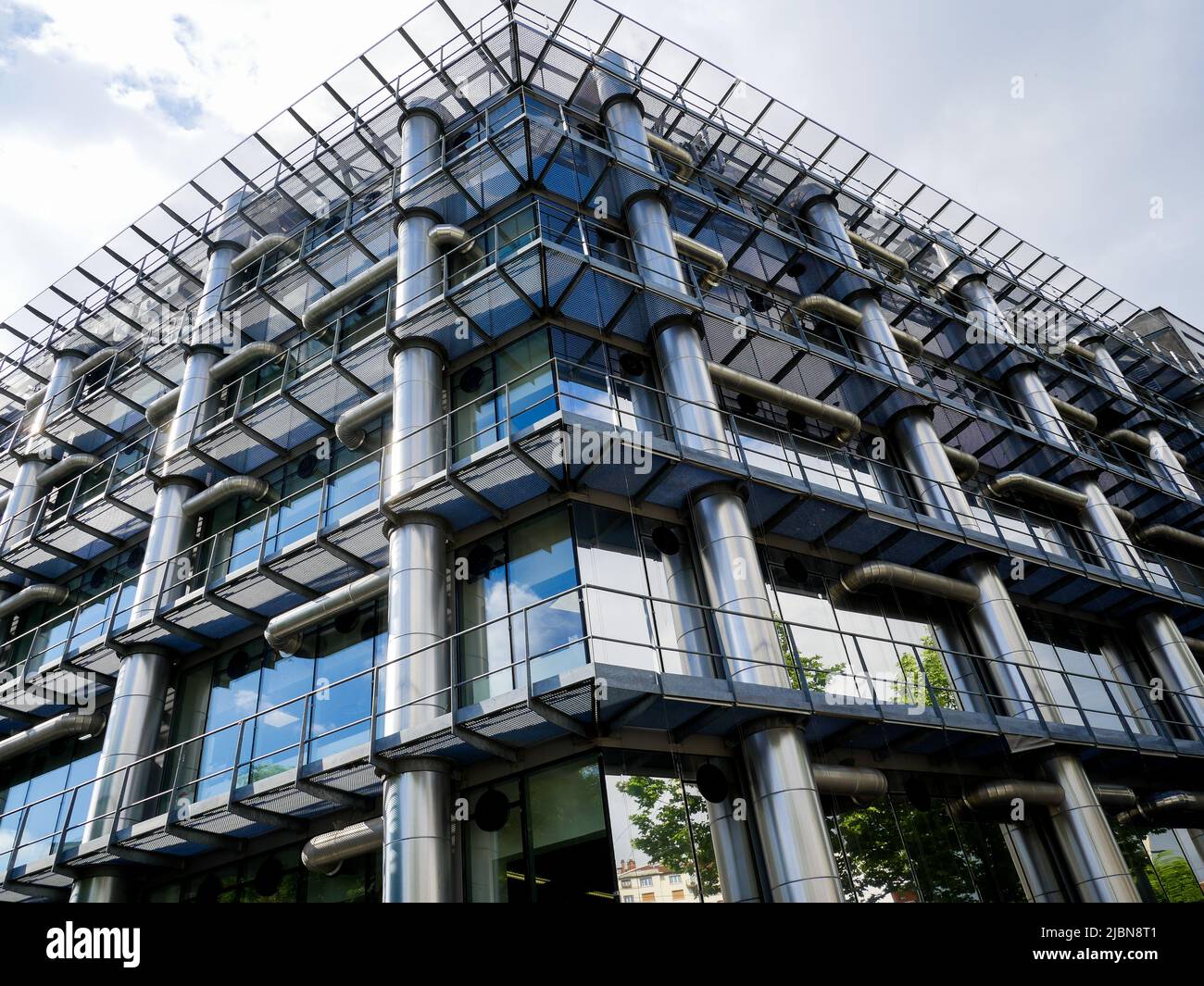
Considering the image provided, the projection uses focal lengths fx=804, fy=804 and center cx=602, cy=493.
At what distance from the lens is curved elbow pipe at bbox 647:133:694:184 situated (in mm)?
20547

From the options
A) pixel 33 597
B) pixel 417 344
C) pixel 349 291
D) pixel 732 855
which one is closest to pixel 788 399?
pixel 417 344

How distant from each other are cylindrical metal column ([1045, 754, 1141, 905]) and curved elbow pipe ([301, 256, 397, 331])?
16676 mm

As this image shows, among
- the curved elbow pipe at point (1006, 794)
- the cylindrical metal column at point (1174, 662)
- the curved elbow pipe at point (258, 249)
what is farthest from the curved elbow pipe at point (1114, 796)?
the curved elbow pipe at point (258, 249)

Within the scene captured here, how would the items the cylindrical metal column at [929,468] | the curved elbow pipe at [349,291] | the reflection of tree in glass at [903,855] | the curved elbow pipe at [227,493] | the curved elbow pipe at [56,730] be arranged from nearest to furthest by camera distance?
the reflection of tree in glass at [903,855] → the curved elbow pipe at [56,730] → the curved elbow pipe at [227,493] → the cylindrical metal column at [929,468] → the curved elbow pipe at [349,291]

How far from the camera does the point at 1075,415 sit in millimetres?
25125

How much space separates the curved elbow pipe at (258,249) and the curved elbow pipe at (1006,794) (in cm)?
2037

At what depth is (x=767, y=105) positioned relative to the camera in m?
23.7

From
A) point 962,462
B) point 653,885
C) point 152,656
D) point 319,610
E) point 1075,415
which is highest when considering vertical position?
point 1075,415

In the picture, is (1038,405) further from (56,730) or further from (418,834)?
(56,730)

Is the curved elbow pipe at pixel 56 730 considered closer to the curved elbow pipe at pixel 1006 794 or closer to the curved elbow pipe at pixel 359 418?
the curved elbow pipe at pixel 359 418

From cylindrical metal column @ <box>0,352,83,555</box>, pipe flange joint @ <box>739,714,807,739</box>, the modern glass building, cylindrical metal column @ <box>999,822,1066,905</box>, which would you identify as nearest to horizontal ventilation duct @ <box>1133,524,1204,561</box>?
the modern glass building

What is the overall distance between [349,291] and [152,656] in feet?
28.9

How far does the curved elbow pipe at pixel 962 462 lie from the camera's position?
1995cm
